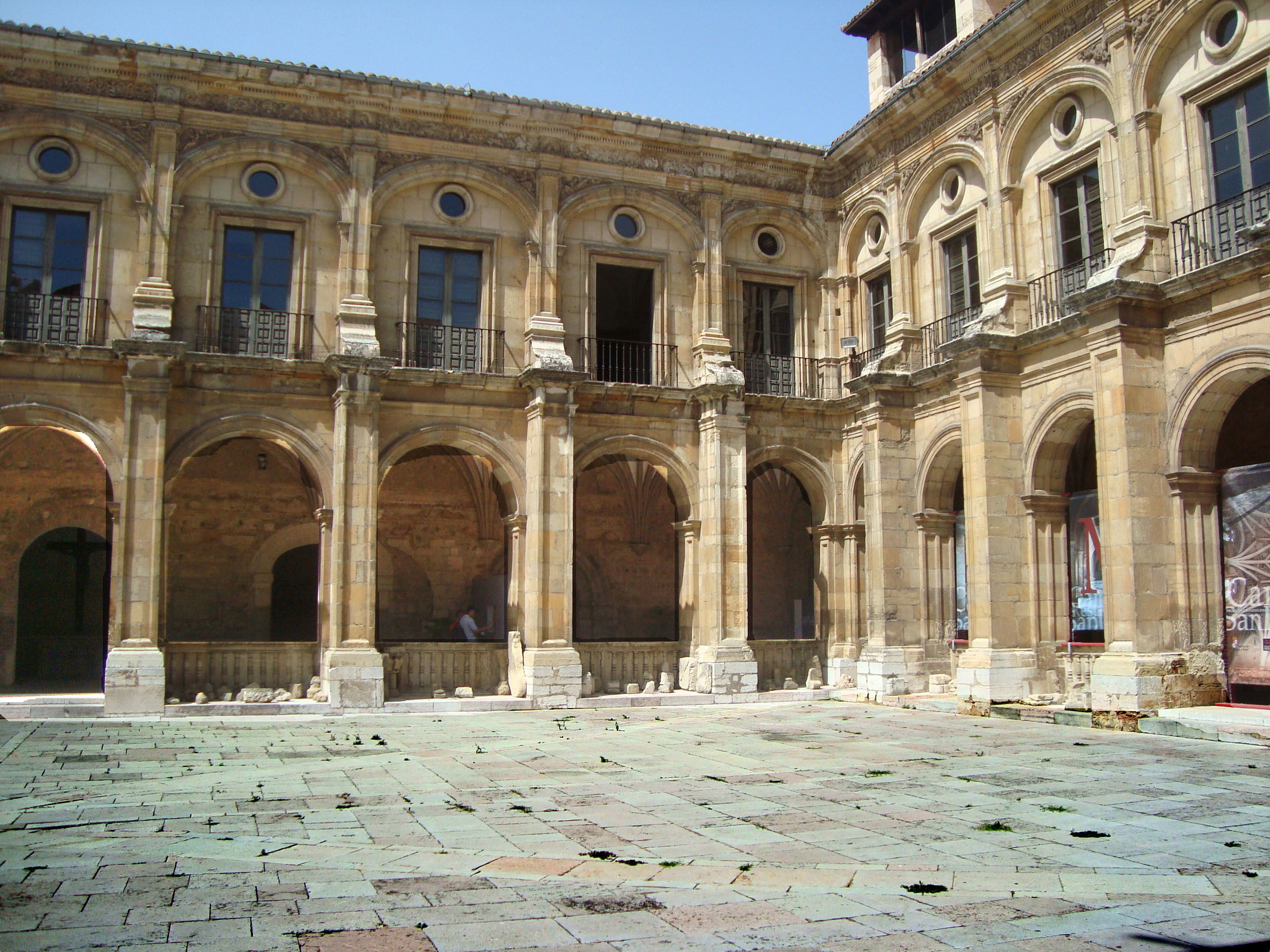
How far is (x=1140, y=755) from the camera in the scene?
1031cm

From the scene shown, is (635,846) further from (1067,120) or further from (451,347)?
(1067,120)

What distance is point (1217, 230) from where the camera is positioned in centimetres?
1299

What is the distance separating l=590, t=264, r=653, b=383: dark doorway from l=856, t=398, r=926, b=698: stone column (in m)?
3.96

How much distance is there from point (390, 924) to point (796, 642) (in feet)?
47.8

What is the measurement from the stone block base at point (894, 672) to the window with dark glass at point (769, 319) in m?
5.68

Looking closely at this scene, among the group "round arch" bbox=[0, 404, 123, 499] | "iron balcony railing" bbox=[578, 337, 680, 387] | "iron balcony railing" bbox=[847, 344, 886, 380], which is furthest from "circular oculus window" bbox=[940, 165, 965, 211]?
"round arch" bbox=[0, 404, 123, 499]

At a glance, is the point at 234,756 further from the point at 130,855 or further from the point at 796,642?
the point at 796,642

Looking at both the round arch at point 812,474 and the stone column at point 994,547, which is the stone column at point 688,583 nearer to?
the round arch at point 812,474

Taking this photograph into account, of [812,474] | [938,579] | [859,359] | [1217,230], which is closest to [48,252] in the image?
[812,474]

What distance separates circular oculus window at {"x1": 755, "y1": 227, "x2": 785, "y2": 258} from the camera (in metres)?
19.8

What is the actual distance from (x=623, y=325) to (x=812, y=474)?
15.3ft

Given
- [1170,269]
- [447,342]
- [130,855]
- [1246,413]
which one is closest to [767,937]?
[130,855]

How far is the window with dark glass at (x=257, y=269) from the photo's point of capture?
55.8 ft

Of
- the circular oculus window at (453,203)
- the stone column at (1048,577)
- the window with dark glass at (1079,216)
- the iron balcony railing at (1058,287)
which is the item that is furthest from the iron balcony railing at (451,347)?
the window with dark glass at (1079,216)
